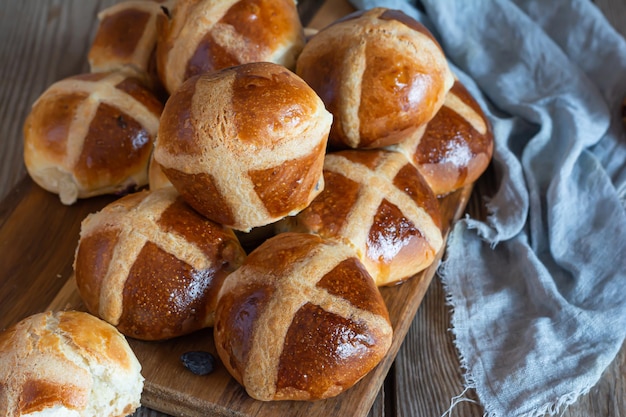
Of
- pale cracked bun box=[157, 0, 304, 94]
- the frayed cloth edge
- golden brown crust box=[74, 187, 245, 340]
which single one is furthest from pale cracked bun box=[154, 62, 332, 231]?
the frayed cloth edge

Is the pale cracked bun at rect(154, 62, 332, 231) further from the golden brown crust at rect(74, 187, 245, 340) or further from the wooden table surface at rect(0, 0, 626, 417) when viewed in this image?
the wooden table surface at rect(0, 0, 626, 417)

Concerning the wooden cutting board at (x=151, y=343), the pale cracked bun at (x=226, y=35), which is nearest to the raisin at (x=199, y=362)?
the wooden cutting board at (x=151, y=343)

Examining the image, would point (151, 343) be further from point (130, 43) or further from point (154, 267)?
point (130, 43)

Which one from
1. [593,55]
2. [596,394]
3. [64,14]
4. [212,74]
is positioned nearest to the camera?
[212,74]

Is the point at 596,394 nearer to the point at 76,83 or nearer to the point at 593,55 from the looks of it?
the point at 593,55

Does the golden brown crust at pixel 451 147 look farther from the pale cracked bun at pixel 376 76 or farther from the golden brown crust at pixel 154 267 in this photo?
the golden brown crust at pixel 154 267

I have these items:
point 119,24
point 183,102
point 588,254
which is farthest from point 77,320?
point 588,254
